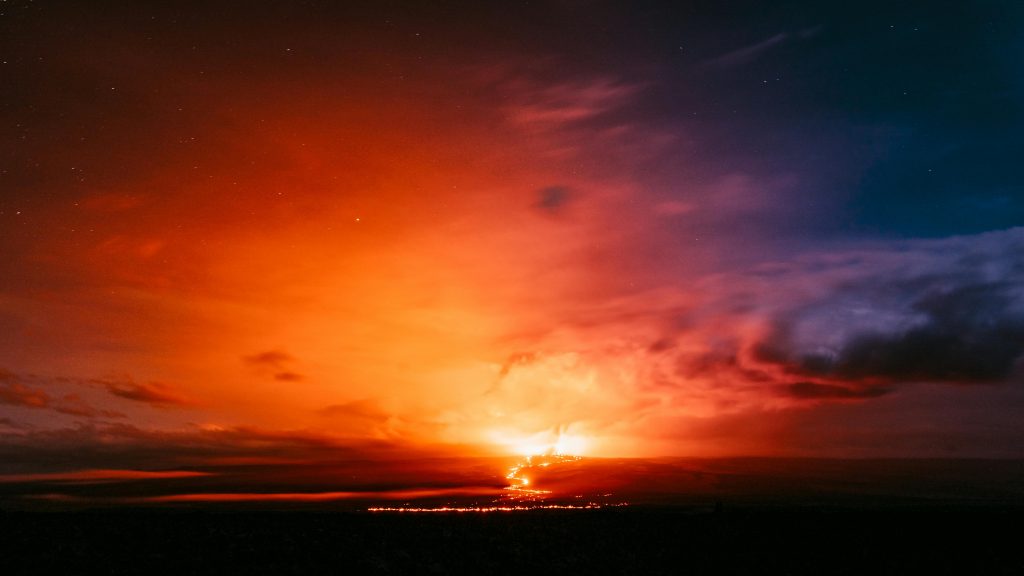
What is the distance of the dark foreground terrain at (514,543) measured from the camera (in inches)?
778

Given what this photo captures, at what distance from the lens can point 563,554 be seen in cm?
2292

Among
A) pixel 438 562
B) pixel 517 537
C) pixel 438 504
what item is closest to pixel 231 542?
pixel 438 562

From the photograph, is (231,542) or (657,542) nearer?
(231,542)

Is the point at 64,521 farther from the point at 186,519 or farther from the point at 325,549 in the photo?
the point at 325,549

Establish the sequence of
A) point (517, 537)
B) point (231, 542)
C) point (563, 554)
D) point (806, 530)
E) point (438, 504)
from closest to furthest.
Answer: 1. point (231, 542)
2. point (563, 554)
3. point (517, 537)
4. point (806, 530)
5. point (438, 504)

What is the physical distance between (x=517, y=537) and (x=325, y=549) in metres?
7.06

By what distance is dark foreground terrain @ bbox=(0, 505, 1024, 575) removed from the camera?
64.8ft

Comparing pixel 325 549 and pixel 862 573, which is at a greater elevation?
pixel 325 549

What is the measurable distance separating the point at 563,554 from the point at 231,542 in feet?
36.3

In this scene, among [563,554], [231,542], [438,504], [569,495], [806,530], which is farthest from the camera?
[569,495]

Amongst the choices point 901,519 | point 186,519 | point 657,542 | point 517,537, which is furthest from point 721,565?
point 186,519

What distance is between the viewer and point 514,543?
23.6 metres

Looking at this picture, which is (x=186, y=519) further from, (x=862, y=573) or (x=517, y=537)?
(x=862, y=573)

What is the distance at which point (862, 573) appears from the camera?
23.2 metres
